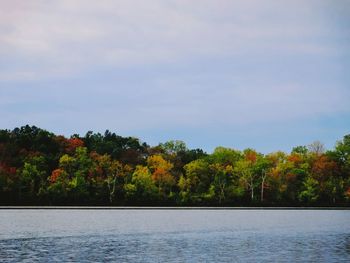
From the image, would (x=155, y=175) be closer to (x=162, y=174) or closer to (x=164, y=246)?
(x=162, y=174)

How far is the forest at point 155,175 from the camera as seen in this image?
121 metres

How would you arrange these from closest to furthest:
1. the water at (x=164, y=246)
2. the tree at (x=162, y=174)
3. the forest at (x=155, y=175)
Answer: the water at (x=164, y=246) < the forest at (x=155, y=175) < the tree at (x=162, y=174)

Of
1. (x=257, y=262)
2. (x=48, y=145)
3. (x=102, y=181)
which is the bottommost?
(x=257, y=262)

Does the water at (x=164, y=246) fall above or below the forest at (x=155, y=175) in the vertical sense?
below

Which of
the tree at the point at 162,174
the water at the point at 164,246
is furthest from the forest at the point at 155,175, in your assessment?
the water at the point at 164,246

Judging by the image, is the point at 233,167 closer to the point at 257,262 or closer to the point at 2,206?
the point at 2,206

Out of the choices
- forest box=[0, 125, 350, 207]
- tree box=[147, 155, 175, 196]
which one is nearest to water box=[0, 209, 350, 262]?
forest box=[0, 125, 350, 207]

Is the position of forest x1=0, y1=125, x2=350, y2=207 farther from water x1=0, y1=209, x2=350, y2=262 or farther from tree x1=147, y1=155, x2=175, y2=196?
water x1=0, y1=209, x2=350, y2=262

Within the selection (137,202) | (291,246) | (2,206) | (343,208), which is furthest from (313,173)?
(291,246)

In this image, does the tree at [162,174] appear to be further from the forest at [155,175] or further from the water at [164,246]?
the water at [164,246]

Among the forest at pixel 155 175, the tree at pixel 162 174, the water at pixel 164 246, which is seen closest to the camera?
the water at pixel 164 246

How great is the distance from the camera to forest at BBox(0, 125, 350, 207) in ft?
398

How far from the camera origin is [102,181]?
125500 mm

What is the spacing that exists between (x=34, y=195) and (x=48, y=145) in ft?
66.7
